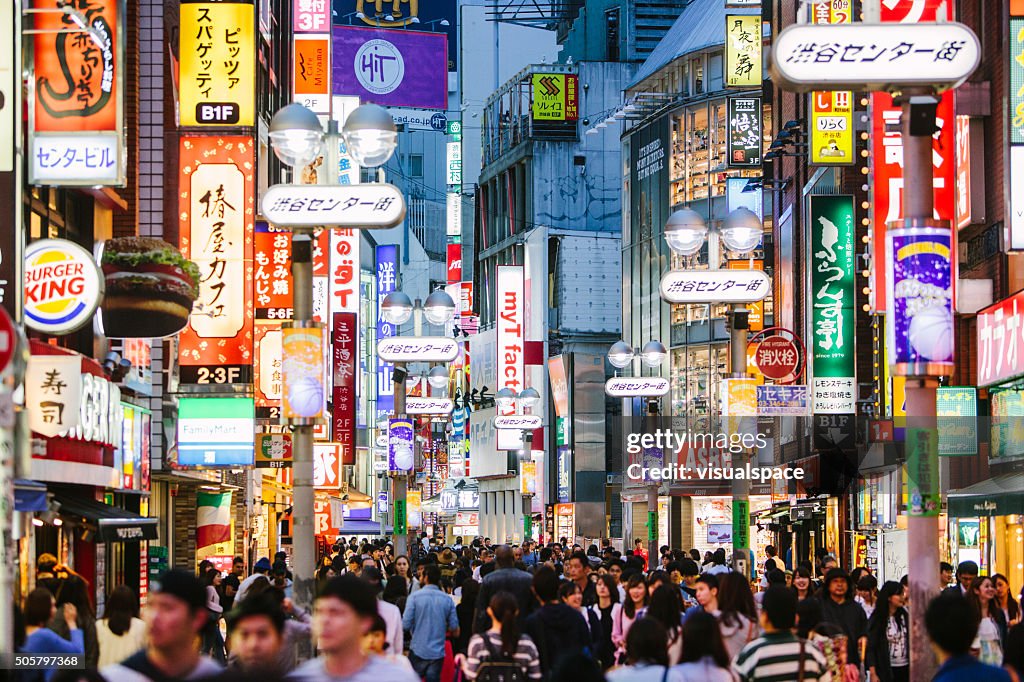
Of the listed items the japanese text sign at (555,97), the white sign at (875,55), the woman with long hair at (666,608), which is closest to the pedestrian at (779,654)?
the woman with long hair at (666,608)

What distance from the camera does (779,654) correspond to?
1007 centimetres

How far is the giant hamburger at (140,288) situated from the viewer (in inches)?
969

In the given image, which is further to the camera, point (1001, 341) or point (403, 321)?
point (403, 321)

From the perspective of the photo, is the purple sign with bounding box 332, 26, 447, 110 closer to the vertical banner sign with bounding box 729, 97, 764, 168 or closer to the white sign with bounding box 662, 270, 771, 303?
the vertical banner sign with bounding box 729, 97, 764, 168

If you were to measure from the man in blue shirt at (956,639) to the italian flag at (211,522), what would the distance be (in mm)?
29237

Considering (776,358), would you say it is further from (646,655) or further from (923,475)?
(646,655)

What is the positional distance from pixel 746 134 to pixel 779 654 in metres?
48.8

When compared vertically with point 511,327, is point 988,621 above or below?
below

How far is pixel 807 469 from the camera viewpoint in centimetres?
4428

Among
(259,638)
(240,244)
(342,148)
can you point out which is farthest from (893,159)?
(342,148)

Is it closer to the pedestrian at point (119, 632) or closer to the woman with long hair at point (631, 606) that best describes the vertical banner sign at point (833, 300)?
the woman with long hair at point (631, 606)

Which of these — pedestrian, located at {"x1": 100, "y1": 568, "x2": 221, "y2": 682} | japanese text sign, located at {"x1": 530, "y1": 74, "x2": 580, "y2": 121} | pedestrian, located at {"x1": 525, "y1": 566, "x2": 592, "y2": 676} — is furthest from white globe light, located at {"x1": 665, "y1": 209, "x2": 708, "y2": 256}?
japanese text sign, located at {"x1": 530, "y1": 74, "x2": 580, "y2": 121}

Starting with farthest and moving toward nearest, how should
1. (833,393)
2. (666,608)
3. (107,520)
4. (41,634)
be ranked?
(833,393), (107,520), (666,608), (41,634)

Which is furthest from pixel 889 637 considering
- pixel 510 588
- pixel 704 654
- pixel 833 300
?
pixel 833 300
